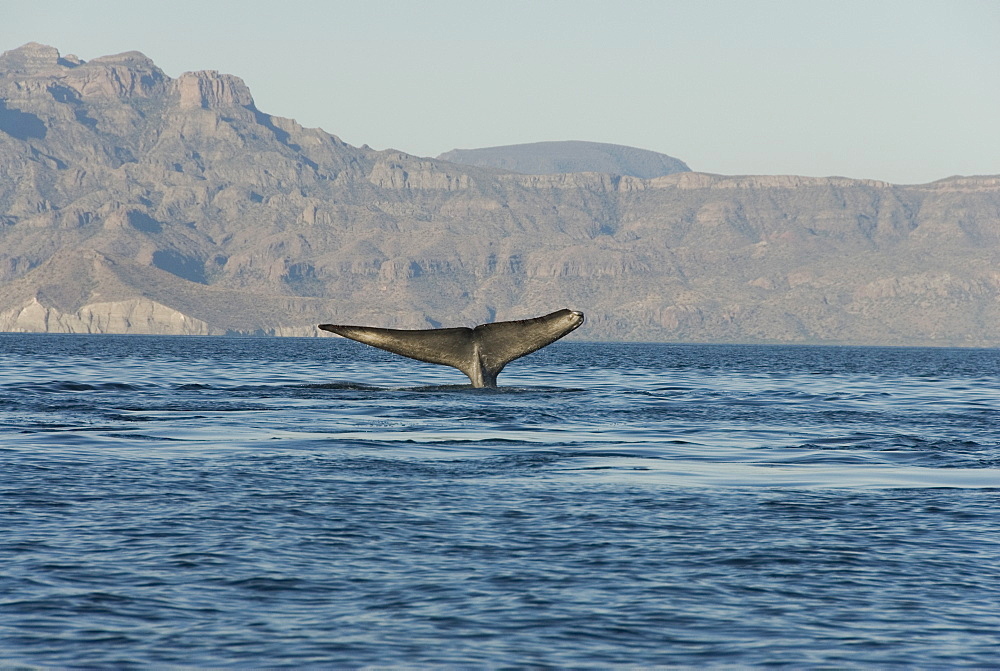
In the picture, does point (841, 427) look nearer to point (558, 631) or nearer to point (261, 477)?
point (261, 477)

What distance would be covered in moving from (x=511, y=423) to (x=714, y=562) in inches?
533

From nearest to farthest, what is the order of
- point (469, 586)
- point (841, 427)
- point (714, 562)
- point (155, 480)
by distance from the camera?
point (469, 586) < point (714, 562) < point (155, 480) < point (841, 427)

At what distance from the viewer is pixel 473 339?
97.8 feet

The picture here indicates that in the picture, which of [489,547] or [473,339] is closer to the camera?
[489,547]

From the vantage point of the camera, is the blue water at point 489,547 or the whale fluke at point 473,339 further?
the whale fluke at point 473,339

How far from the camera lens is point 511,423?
82.4ft

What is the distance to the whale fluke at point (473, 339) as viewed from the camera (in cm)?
2764

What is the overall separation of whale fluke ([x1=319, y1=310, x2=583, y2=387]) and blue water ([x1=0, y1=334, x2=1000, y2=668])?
422 cm

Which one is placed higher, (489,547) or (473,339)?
(473,339)

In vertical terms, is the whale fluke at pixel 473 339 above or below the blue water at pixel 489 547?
above

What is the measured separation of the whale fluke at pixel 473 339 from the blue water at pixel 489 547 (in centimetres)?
422

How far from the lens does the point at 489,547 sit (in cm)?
1211

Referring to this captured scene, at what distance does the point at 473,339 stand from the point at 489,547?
701 inches

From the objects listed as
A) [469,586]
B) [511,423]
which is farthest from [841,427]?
[469,586]
